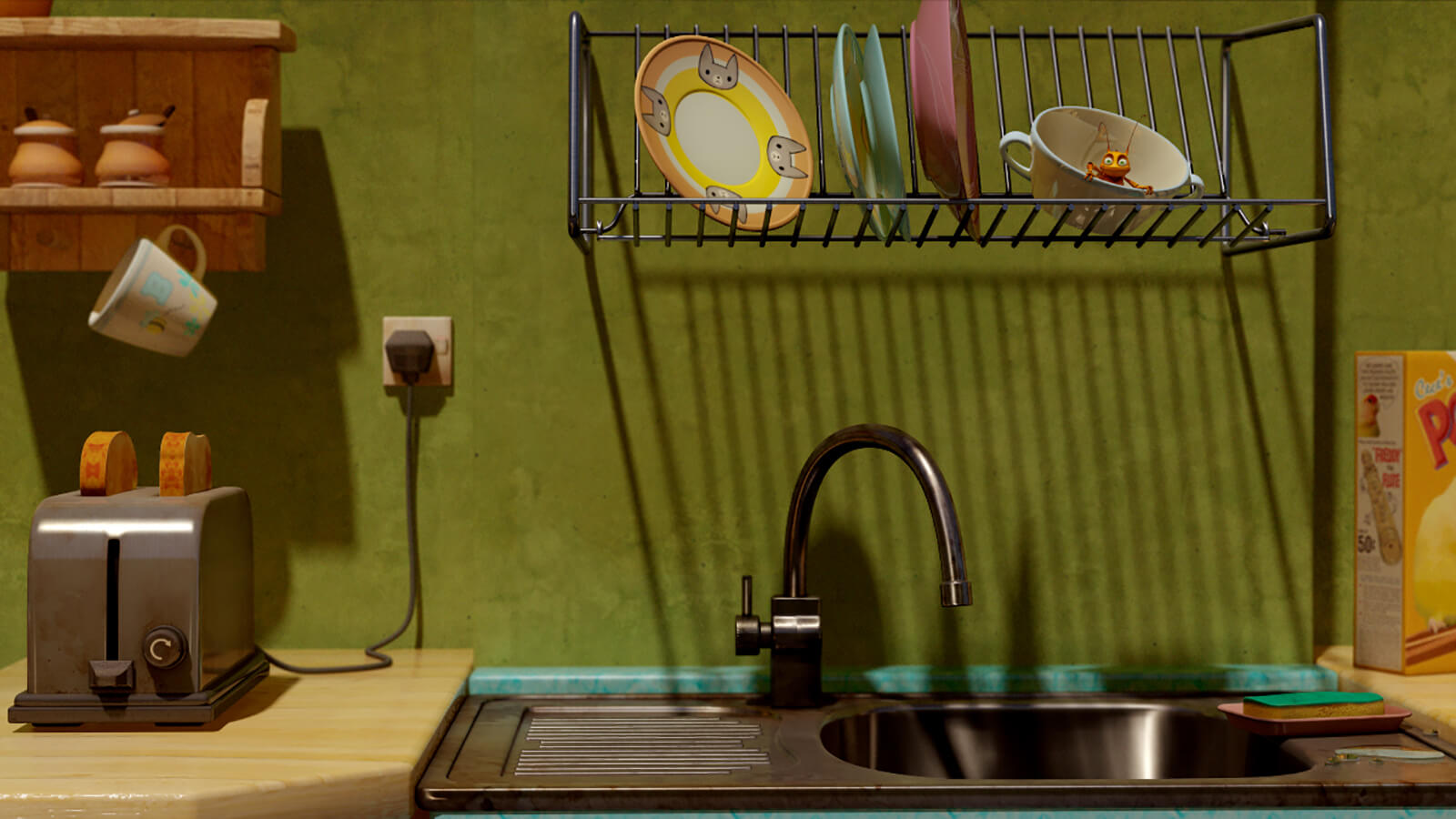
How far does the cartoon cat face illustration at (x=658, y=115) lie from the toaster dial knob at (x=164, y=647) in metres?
0.71

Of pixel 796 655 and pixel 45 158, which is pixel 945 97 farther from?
pixel 45 158

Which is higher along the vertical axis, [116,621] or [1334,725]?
[116,621]

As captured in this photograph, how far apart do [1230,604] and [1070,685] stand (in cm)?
24

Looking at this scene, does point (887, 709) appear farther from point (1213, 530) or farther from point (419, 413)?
point (419, 413)

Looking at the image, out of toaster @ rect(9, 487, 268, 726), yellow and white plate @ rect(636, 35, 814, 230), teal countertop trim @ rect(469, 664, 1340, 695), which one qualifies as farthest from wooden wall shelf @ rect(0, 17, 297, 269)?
teal countertop trim @ rect(469, 664, 1340, 695)

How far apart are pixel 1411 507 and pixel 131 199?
5.08 ft

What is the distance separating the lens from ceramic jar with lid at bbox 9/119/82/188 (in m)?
1.27

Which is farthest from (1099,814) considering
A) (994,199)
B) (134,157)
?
(134,157)

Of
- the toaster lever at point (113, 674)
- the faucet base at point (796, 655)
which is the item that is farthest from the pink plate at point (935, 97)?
the toaster lever at point (113, 674)

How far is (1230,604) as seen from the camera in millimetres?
1413

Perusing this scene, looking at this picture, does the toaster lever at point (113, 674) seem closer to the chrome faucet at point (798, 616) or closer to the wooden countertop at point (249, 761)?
the wooden countertop at point (249, 761)

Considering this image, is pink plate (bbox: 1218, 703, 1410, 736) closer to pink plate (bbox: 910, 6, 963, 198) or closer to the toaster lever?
pink plate (bbox: 910, 6, 963, 198)

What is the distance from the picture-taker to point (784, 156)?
4.10 ft

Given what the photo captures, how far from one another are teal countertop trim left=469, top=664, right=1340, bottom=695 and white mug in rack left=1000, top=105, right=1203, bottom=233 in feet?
1.86
